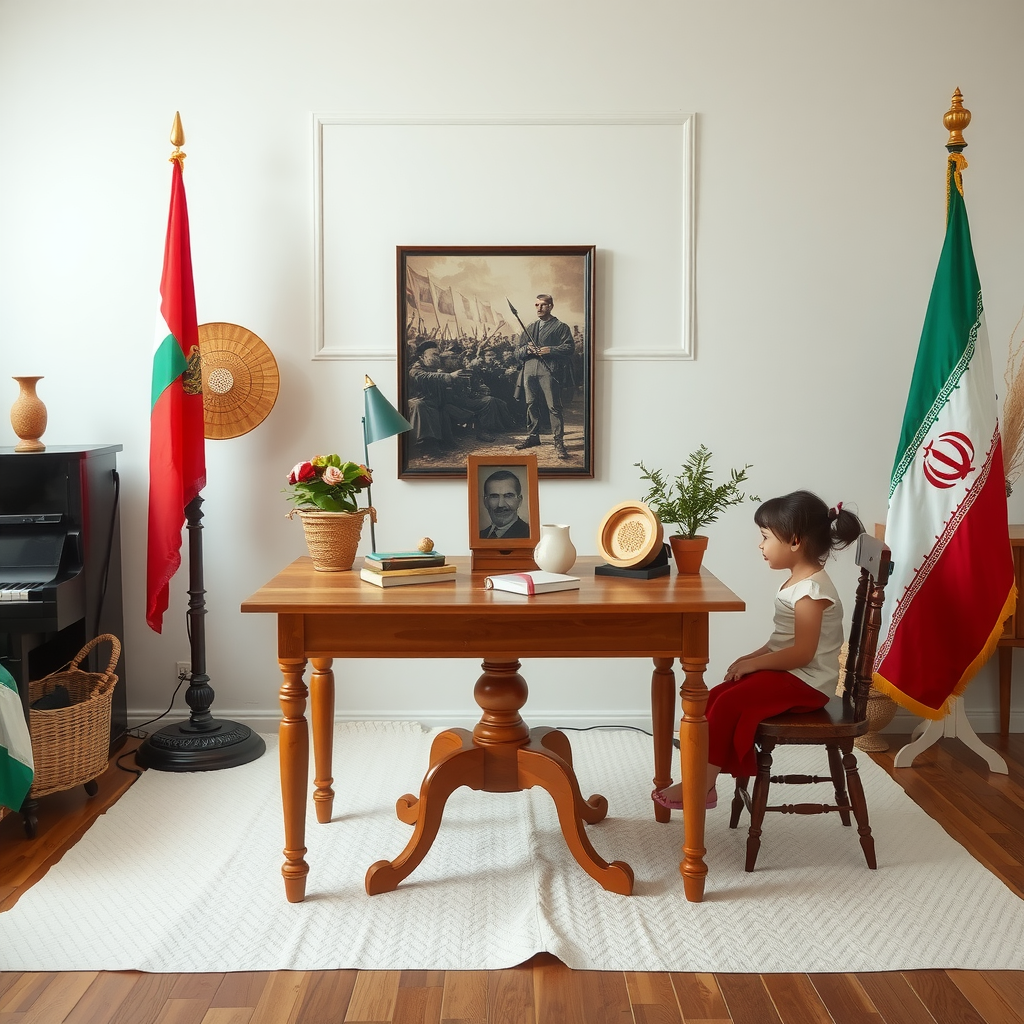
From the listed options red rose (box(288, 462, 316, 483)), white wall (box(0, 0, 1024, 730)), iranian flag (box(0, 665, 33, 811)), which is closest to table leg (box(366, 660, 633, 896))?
red rose (box(288, 462, 316, 483))

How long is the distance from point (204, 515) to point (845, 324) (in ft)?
8.52

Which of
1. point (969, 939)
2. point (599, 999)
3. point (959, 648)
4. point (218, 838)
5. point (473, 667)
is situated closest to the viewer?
point (599, 999)

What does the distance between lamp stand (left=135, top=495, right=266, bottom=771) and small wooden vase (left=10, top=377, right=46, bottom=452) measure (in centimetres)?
56

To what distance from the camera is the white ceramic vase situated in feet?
8.94

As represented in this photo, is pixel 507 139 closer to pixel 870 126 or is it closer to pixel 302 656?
pixel 870 126

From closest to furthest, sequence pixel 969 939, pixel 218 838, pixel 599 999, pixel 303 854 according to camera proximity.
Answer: pixel 599 999
pixel 969 939
pixel 303 854
pixel 218 838

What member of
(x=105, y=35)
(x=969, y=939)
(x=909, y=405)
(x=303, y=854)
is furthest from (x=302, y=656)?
(x=105, y=35)

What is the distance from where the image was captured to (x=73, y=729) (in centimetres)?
309

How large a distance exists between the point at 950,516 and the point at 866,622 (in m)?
0.95

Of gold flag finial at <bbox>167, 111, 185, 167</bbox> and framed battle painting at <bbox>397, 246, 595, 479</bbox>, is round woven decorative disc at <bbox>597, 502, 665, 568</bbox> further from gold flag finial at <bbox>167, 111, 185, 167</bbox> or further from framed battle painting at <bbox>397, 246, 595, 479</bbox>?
gold flag finial at <bbox>167, 111, 185, 167</bbox>

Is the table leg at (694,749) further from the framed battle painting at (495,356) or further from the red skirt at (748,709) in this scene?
the framed battle painting at (495,356)

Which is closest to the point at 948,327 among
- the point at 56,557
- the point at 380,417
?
the point at 380,417

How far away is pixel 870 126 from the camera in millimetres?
3773

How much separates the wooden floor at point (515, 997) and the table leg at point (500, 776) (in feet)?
1.24
